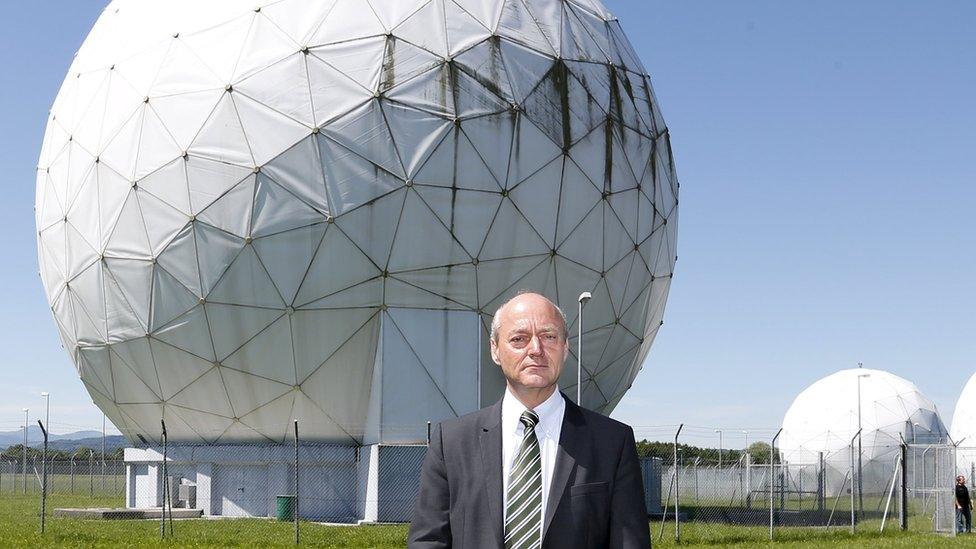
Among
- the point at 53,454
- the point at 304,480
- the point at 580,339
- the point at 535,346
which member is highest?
the point at 580,339

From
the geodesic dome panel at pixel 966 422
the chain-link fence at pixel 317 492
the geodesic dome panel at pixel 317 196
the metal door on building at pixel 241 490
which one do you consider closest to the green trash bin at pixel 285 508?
the chain-link fence at pixel 317 492

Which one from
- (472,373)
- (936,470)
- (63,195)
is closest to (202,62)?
(63,195)

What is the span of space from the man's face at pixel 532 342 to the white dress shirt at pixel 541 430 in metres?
0.10

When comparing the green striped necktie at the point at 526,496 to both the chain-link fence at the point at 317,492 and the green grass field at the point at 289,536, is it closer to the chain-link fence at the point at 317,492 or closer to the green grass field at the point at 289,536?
the green grass field at the point at 289,536

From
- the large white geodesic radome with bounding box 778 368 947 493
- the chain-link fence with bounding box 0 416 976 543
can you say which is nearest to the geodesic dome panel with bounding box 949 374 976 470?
the large white geodesic radome with bounding box 778 368 947 493

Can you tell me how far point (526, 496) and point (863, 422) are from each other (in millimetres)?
49166

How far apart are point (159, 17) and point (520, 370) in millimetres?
22479

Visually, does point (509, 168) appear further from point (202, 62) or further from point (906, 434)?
point (906, 434)

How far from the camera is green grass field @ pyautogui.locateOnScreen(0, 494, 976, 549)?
16.6 m

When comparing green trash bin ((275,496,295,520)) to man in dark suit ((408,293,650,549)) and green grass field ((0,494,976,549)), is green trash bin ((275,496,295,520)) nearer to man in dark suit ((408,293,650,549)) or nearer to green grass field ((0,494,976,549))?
green grass field ((0,494,976,549))

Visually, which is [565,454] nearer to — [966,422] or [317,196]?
[317,196]

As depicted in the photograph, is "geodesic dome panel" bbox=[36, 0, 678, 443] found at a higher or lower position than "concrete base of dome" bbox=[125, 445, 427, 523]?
higher

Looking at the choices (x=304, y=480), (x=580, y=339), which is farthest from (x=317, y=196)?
(x=304, y=480)

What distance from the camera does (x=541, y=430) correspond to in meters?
3.64
